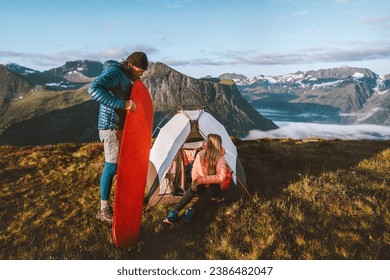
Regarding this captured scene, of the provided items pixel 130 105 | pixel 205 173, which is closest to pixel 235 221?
pixel 205 173

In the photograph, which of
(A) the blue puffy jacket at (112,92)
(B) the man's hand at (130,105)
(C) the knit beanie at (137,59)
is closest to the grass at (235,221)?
(A) the blue puffy jacket at (112,92)

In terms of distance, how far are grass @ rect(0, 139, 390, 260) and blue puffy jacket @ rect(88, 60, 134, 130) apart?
8.53 ft

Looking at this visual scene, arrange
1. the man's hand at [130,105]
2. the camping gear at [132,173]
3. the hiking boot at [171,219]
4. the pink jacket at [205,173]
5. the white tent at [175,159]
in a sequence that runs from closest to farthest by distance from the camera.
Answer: the camping gear at [132,173], the man's hand at [130,105], the hiking boot at [171,219], the pink jacket at [205,173], the white tent at [175,159]

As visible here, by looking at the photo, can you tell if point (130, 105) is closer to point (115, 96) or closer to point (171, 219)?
point (115, 96)

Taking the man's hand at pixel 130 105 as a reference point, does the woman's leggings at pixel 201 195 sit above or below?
below

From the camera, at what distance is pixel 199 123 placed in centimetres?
1024

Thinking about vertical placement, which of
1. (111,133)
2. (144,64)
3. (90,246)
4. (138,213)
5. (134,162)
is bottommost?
(90,246)

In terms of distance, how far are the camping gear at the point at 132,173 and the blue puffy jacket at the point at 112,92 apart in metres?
0.25

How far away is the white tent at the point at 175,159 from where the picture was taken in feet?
29.2

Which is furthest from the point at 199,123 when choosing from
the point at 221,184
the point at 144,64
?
the point at 144,64

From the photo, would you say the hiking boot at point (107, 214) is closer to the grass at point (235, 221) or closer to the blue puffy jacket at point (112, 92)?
the grass at point (235, 221)
